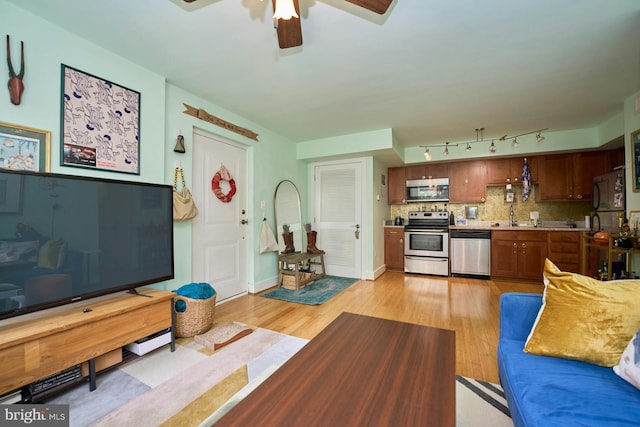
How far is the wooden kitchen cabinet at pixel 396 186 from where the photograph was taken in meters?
5.27

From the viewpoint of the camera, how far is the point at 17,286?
4.56 ft

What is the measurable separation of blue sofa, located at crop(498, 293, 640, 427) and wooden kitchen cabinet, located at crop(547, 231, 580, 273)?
3.68 m

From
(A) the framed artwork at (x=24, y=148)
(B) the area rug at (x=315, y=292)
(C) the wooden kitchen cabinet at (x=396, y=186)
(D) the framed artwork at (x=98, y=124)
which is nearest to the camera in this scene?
(A) the framed artwork at (x=24, y=148)

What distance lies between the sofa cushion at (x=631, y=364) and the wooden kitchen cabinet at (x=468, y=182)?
13.3 feet

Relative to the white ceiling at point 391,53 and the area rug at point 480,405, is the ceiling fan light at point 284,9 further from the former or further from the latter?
the area rug at point 480,405

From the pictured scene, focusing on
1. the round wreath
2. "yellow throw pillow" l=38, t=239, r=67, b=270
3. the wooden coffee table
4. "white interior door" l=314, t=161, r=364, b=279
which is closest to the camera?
the wooden coffee table

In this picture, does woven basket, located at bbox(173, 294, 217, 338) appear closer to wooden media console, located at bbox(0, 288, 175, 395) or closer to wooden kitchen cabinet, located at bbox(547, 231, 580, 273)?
wooden media console, located at bbox(0, 288, 175, 395)

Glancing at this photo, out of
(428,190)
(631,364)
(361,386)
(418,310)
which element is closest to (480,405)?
(631,364)

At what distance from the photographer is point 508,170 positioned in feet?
14.8

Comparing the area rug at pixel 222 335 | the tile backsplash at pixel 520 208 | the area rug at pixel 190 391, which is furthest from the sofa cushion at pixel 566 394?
the tile backsplash at pixel 520 208

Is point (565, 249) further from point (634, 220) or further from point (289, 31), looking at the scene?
point (289, 31)

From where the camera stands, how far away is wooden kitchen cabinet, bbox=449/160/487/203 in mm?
4679

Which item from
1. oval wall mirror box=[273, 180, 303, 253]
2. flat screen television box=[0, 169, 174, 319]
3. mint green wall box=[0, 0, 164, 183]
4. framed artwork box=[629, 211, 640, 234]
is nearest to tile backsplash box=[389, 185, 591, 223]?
framed artwork box=[629, 211, 640, 234]

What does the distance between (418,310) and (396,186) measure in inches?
116
